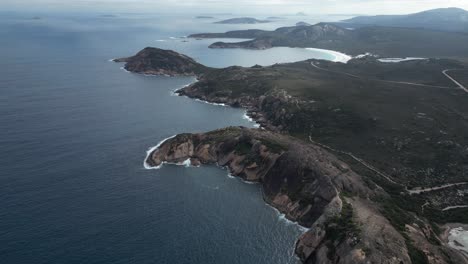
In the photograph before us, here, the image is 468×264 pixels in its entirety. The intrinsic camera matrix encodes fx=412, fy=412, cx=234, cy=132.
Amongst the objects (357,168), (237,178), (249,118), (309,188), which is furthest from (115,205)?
(249,118)

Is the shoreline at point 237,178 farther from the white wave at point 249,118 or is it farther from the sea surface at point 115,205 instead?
the white wave at point 249,118

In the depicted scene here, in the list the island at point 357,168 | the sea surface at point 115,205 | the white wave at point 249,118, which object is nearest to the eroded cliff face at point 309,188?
the island at point 357,168

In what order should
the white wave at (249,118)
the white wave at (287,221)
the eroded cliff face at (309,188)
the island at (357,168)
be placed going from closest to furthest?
1. the eroded cliff face at (309,188)
2. the island at (357,168)
3. the white wave at (287,221)
4. the white wave at (249,118)

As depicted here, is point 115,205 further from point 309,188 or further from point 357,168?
point 357,168

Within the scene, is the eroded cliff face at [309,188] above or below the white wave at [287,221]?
above

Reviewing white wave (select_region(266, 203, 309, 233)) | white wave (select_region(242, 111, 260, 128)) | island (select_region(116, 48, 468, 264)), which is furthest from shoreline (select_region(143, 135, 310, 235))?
white wave (select_region(242, 111, 260, 128))

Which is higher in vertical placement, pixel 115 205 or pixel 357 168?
pixel 115 205

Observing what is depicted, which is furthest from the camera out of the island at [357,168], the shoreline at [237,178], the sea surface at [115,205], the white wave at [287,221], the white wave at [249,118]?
the white wave at [249,118]
